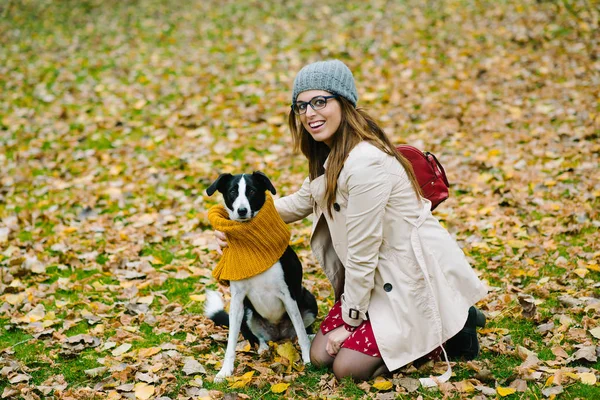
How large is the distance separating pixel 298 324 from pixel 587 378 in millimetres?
1748

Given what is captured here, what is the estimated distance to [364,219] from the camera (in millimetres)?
3223

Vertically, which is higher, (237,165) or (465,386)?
(237,165)

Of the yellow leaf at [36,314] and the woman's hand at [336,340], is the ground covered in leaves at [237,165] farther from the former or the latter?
the woman's hand at [336,340]

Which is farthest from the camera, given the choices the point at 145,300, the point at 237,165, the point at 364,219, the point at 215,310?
the point at 237,165

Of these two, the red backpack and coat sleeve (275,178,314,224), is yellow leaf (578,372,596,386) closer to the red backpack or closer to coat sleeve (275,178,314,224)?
the red backpack

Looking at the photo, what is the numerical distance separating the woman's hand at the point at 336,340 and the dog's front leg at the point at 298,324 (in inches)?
11.7

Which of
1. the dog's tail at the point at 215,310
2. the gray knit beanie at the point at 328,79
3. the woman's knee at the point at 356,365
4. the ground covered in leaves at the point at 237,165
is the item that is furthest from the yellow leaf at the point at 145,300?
the gray knit beanie at the point at 328,79

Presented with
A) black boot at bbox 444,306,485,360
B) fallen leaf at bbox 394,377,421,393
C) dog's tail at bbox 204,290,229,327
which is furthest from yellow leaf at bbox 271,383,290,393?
black boot at bbox 444,306,485,360

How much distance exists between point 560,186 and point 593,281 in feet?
6.25

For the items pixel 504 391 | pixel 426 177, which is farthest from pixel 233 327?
pixel 504 391

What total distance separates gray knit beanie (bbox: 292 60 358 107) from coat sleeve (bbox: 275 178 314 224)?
2.63 feet

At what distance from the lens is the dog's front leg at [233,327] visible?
3.71 m

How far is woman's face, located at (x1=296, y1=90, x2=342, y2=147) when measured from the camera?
131 inches

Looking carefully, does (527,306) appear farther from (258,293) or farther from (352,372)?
(258,293)
